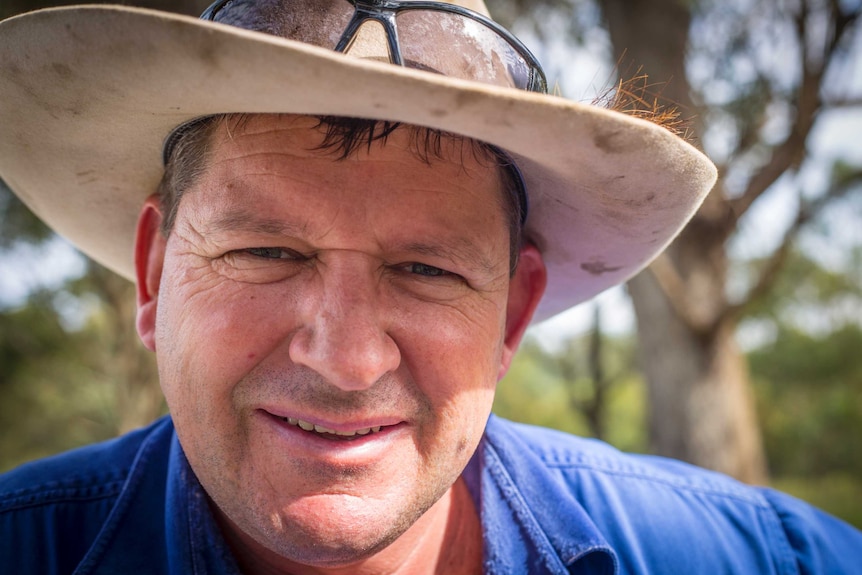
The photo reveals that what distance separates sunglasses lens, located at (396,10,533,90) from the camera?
138 centimetres

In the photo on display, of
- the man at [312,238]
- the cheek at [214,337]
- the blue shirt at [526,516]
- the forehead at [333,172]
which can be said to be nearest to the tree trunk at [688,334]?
the blue shirt at [526,516]

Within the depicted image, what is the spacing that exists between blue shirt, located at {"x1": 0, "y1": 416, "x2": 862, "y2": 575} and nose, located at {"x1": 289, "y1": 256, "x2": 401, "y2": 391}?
0.65m

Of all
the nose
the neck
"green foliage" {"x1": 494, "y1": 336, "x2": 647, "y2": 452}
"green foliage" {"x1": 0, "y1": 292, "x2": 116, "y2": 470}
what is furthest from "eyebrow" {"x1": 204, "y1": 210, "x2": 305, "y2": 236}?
"green foliage" {"x1": 0, "y1": 292, "x2": 116, "y2": 470}

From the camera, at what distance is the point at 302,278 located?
4.36 feet

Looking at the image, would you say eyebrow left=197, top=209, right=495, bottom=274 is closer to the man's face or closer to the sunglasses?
the man's face

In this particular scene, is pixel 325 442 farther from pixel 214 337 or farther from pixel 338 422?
pixel 214 337

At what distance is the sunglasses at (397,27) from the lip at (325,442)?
76 centimetres

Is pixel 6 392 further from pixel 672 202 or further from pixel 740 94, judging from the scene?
pixel 672 202

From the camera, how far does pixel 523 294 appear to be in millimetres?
1915

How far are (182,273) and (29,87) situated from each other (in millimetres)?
469

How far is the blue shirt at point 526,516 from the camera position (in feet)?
5.16

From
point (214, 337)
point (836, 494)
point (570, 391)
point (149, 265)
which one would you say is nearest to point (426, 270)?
point (214, 337)

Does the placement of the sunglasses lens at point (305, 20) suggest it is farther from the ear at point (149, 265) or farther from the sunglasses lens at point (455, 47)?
the ear at point (149, 265)

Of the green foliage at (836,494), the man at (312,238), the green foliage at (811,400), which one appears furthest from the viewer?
the green foliage at (811,400)
